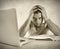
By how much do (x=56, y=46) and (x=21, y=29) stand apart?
37cm

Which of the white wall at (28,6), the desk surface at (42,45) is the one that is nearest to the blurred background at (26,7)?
the white wall at (28,6)

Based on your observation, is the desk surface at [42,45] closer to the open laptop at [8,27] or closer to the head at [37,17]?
the open laptop at [8,27]

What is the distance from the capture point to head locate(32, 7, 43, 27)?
117 cm

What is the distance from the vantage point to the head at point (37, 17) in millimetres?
1168

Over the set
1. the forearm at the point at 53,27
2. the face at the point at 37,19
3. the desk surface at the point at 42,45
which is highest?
the face at the point at 37,19

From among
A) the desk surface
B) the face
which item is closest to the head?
the face

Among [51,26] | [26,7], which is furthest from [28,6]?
[51,26]

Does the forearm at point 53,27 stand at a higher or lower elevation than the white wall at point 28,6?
lower

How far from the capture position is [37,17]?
117 centimetres

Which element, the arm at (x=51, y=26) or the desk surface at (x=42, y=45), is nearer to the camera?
the desk surface at (x=42, y=45)

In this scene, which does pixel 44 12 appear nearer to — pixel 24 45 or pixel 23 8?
pixel 23 8

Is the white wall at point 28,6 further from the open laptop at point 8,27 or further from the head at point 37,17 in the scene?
the open laptop at point 8,27

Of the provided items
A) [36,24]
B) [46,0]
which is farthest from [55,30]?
[46,0]

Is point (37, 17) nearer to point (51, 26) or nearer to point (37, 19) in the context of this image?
point (37, 19)
